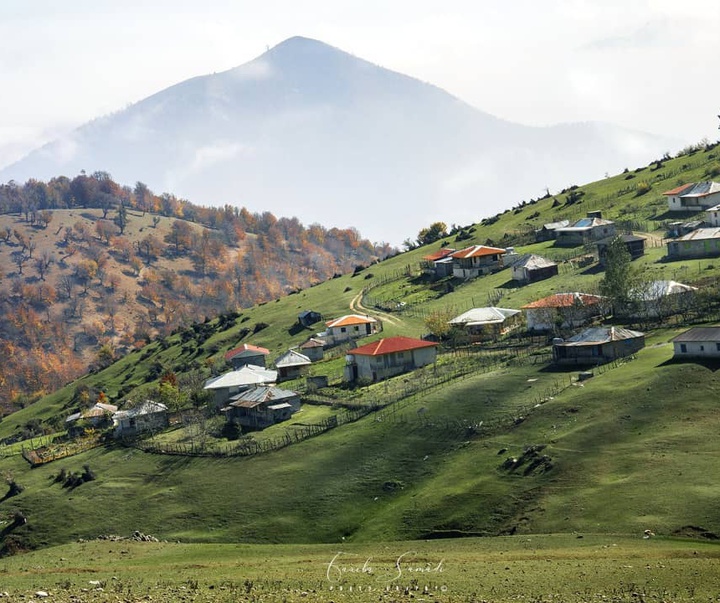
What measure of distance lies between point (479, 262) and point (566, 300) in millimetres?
40645

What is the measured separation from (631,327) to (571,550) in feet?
150

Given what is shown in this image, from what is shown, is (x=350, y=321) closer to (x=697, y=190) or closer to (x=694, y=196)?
(x=694, y=196)

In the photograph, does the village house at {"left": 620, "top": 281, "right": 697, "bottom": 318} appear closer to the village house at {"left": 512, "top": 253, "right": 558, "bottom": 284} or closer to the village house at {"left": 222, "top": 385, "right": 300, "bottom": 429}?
the village house at {"left": 512, "top": 253, "right": 558, "bottom": 284}

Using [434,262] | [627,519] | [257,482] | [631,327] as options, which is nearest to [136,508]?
[257,482]

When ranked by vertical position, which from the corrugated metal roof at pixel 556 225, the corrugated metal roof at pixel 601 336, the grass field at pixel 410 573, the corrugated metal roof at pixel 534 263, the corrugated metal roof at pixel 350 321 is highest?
the corrugated metal roof at pixel 556 225

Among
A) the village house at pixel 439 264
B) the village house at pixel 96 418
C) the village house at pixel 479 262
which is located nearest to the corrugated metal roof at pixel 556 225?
the village house at pixel 479 262

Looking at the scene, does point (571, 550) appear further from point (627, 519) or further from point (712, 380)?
point (712, 380)

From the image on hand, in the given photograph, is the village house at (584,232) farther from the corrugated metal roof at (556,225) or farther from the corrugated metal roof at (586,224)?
the corrugated metal roof at (556,225)

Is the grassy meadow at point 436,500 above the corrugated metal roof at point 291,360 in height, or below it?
below

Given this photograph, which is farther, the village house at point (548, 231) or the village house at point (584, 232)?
the village house at point (548, 231)

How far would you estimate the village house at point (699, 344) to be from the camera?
7681 cm

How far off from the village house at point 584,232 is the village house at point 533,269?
11.3 meters

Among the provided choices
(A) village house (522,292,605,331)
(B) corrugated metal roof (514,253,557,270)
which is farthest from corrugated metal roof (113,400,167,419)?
(B) corrugated metal roof (514,253,557,270)

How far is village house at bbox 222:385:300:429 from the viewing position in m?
95.8
